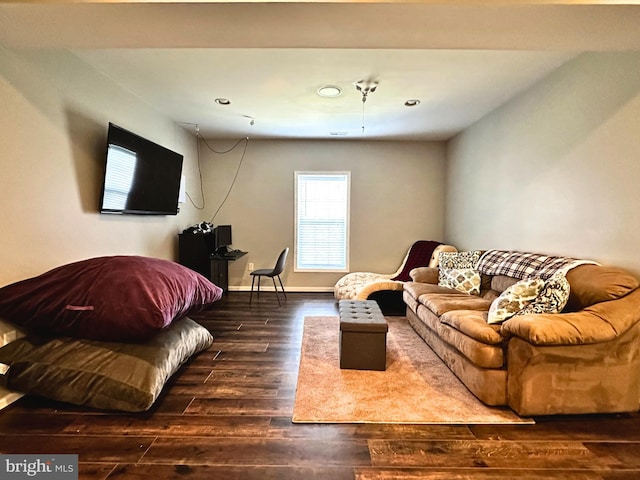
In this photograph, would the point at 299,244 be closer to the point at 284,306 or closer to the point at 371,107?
the point at 284,306

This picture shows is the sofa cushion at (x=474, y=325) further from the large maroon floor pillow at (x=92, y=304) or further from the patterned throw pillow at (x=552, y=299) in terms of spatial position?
the large maroon floor pillow at (x=92, y=304)

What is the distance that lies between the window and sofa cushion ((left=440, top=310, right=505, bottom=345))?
3042 millimetres

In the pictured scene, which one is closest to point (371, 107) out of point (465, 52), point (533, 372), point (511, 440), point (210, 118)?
point (465, 52)

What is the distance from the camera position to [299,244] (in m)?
5.61

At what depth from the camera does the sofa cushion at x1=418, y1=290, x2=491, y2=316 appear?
2.85 meters

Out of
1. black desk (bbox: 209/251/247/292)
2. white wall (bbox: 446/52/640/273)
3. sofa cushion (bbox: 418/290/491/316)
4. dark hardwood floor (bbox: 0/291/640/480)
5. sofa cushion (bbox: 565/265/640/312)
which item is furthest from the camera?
black desk (bbox: 209/251/247/292)

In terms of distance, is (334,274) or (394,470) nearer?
(394,470)

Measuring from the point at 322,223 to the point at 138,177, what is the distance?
2963 millimetres

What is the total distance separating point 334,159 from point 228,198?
6.24ft

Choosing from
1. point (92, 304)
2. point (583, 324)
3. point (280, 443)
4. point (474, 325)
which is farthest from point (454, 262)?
point (92, 304)

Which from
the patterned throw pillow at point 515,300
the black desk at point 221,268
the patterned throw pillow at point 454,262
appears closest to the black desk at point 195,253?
the black desk at point 221,268

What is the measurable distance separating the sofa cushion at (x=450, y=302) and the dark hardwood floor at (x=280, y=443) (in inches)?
39.0

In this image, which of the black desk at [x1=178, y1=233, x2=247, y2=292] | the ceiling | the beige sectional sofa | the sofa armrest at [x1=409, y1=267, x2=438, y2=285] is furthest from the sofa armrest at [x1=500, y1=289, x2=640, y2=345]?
Answer: the black desk at [x1=178, y1=233, x2=247, y2=292]

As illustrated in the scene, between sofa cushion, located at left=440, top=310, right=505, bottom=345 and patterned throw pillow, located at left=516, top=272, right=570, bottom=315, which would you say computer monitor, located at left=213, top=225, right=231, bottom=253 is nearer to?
sofa cushion, located at left=440, top=310, right=505, bottom=345
